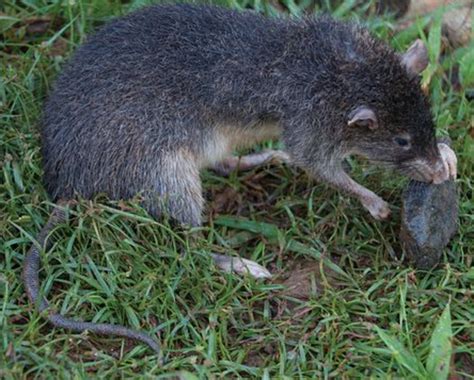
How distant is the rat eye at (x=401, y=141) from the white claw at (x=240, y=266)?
113cm

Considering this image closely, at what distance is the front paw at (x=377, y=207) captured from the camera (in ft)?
18.3

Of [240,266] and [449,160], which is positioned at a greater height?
[449,160]

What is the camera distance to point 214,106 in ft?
17.9

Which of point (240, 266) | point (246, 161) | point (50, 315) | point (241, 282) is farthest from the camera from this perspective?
point (246, 161)

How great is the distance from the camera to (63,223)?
5.27 metres

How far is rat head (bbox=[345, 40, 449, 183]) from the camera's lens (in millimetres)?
5238

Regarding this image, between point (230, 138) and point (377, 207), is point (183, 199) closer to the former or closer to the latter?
point (230, 138)

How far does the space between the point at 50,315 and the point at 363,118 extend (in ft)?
7.05

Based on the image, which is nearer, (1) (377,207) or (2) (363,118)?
(2) (363,118)

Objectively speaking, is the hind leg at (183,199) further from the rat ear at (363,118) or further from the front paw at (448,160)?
the front paw at (448,160)

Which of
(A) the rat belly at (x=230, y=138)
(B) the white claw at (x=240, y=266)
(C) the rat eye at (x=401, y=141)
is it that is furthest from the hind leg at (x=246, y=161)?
(C) the rat eye at (x=401, y=141)

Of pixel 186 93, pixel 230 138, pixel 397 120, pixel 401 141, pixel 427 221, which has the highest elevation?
pixel 186 93

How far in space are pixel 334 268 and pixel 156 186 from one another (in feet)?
3.96

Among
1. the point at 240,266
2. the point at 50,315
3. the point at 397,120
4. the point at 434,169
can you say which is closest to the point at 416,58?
the point at 397,120
